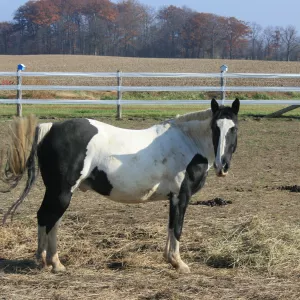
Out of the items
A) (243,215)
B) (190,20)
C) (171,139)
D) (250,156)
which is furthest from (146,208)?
(190,20)

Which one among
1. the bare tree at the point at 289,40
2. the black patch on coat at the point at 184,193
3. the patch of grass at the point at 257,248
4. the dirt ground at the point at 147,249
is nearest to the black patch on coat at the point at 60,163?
the dirt ground at the point at 147,249

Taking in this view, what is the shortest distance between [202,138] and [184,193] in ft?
1.96

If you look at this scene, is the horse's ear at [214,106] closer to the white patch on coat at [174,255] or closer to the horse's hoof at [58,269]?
the white patch on coat at [174,255]

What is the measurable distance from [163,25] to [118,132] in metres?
83.1

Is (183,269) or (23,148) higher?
(23,148)

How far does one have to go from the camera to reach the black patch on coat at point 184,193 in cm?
559

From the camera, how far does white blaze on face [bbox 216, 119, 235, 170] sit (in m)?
5.32

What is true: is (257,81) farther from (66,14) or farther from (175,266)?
(66,14)

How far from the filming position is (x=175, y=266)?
216 inches

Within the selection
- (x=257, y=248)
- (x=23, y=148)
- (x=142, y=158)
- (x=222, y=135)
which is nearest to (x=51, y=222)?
(x=23, y=148)

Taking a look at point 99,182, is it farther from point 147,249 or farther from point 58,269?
point 147,249

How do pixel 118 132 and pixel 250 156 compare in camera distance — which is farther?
pixel 250 156

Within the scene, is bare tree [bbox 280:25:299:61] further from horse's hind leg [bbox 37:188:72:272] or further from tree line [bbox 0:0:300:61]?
horse's hind leg [bbox 37:188:72:272]

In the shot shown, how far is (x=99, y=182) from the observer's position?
548 cm
